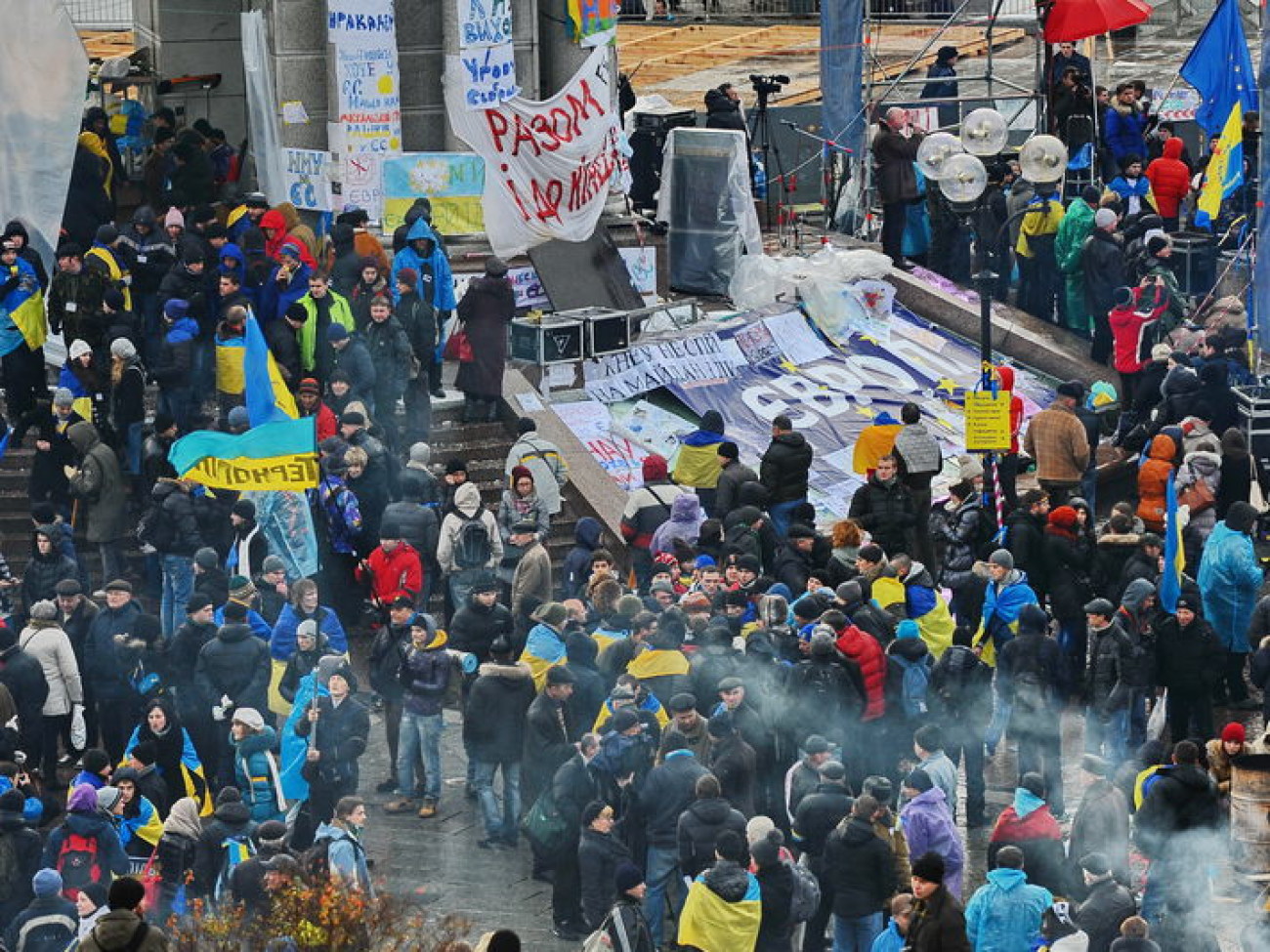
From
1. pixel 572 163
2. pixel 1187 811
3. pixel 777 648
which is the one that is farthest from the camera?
pixel 572 163

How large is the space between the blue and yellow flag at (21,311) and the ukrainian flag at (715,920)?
988cm

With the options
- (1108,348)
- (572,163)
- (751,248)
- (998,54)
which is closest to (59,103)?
(572,163)

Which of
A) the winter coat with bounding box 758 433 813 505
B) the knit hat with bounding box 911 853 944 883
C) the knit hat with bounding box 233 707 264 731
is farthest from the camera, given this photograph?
the winter coat with bounding box 758 433 813 505

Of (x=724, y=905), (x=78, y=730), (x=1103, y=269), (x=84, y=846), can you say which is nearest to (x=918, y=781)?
(x=724, y=905)

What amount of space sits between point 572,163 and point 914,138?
166 inches

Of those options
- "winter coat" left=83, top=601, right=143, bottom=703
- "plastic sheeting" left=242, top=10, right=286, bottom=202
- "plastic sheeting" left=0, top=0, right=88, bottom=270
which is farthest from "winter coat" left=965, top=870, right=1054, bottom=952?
"plastic sheeting" left=242, top=10, right=286, bottom=202

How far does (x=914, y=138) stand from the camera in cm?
3281

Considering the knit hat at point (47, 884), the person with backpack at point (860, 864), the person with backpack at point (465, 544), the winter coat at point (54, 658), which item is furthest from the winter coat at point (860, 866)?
the winter coat at point (54, 658)

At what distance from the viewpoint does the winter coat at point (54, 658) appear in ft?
72.3

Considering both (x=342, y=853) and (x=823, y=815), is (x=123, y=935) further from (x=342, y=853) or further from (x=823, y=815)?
(x=823, y=815)

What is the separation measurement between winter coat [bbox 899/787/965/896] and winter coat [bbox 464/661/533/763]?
3068mm

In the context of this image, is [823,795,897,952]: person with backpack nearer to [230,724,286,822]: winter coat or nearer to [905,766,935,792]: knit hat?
[905,766,935,792]: knit hat

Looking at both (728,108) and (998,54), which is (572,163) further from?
(998,54)

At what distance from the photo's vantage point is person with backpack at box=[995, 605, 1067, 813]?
21938 mm
